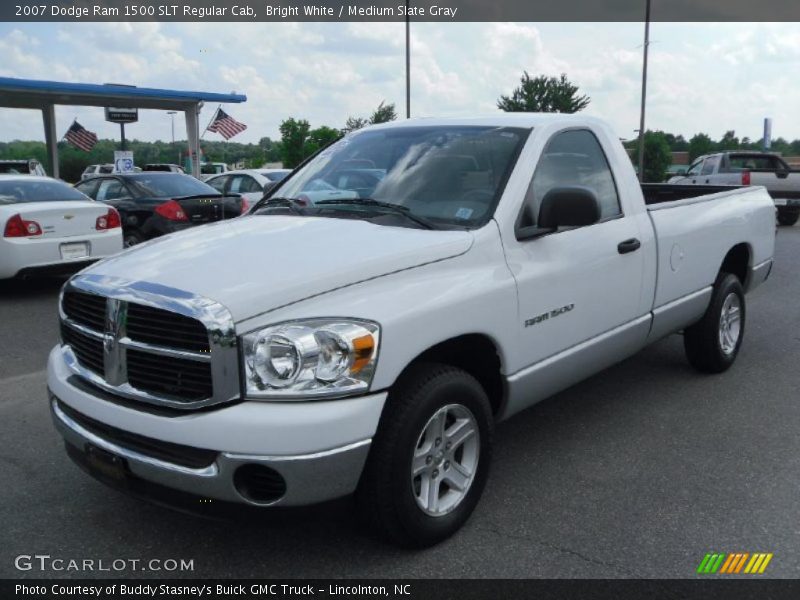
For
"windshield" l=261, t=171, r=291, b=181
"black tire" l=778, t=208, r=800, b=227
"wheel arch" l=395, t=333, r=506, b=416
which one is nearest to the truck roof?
"wheel arch" l=395, t=333, r=506, b=416

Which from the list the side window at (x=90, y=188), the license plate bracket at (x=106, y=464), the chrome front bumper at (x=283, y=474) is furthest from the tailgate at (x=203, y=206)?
the chrome front bumper at (x=283, y=474)

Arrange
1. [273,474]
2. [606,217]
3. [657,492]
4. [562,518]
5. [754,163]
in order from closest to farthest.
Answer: [273,474] → [562,518] → [657,492] → [606,217] → [754,163]

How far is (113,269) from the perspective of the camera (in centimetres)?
332

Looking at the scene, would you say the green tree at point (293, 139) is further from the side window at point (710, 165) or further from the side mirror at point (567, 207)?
the side mirror at point (567, 207)

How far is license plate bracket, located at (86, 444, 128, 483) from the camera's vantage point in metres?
3.02

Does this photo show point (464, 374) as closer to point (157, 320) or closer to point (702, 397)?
point (157, 320)

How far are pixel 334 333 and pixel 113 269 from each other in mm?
1122

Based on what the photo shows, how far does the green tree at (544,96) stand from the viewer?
5328cm

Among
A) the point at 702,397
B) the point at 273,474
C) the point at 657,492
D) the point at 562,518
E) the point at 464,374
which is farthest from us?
the point at 702,397

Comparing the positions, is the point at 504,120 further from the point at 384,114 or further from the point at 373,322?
the point at 384,114

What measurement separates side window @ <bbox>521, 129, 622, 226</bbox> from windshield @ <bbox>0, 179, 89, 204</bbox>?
25.0 feet

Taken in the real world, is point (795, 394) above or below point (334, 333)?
below

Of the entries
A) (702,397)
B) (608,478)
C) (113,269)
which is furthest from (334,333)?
(702,397)

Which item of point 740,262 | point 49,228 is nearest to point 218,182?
point 49,228
